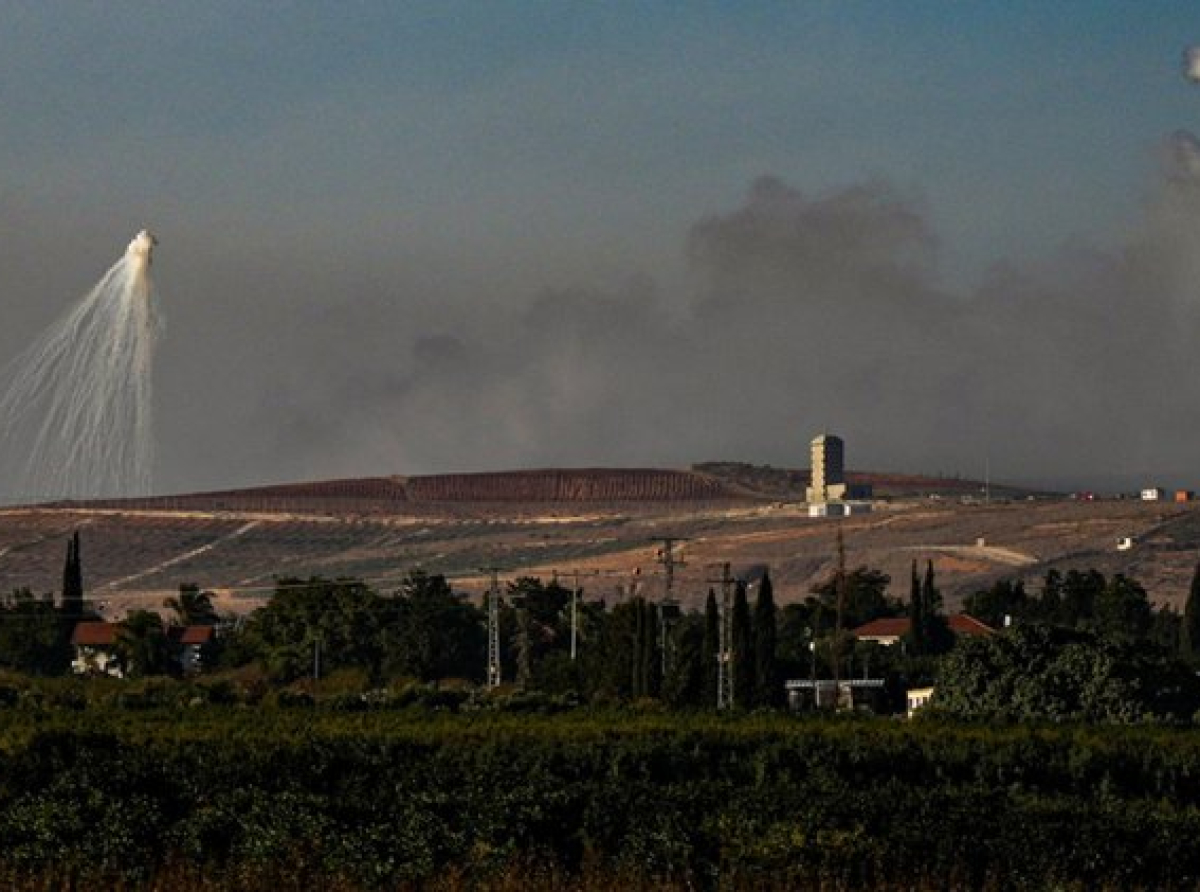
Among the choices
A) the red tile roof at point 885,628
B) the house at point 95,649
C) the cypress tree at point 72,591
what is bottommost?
the house at point 95,649

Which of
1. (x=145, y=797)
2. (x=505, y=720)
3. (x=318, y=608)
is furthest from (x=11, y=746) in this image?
(x=318, y=608)

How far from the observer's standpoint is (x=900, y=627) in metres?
176

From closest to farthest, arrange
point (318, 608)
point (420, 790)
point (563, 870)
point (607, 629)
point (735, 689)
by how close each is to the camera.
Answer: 1. point (563, 870)
2. point (420, 790)
3. point (735, 689)
4. point (607, 629)
5. point (318, 608)

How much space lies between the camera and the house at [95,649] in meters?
165

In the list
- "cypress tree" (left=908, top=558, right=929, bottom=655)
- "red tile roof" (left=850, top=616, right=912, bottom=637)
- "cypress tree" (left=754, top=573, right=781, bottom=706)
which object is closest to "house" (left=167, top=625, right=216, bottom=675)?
"red tile roof" (left=850, top=616, right=912, bottom=637)

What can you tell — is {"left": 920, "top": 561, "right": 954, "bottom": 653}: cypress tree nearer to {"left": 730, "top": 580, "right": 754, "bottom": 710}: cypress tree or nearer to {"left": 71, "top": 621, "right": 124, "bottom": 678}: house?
{"left": 730, "top": 580, "right": 754, "bottom": 710}: cypress tree

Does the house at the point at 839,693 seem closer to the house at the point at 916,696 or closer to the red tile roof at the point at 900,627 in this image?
the house at the point at 916,696

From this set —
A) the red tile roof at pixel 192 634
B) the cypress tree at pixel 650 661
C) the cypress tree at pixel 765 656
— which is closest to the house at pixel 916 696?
the cypress tree at pixel 765 656

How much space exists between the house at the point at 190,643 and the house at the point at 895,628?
38.1 meters

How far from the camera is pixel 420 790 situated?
70.9m

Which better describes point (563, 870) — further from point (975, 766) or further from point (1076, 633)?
point (1076, 633)

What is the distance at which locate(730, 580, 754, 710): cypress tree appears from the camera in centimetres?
12644

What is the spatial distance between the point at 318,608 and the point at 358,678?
13.8 meters

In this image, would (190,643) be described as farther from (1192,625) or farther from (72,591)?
(1192,625)
